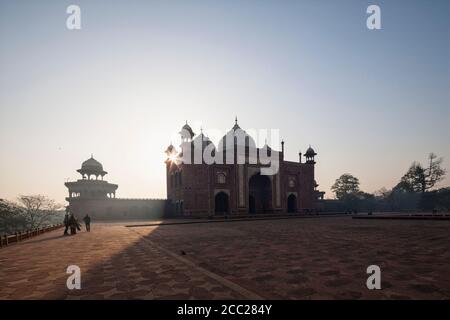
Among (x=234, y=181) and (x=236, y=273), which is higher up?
(x=234, y=181)

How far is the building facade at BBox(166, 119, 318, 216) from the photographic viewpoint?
34.0m

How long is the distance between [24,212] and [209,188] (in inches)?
1300

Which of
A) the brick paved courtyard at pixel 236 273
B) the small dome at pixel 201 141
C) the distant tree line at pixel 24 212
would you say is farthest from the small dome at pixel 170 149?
the brick paved courtyard at pixel 236 273

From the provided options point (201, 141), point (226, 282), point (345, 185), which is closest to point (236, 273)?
point (226, 282)

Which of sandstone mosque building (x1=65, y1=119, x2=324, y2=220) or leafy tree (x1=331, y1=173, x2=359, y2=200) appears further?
leafy tree (x1=331, y1=173, x2=359, y2=200)

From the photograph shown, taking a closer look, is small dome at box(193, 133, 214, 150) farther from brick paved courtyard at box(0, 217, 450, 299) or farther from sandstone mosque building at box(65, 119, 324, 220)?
brick paved courtyard at box(0, 217, 450, 299)

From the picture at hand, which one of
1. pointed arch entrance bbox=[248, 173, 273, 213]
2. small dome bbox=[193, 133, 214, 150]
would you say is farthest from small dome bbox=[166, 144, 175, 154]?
pointed arch entrance bbox=[248, 173, 273, 213]

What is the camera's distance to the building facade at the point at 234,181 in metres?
34.0

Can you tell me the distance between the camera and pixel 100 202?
3500 cm

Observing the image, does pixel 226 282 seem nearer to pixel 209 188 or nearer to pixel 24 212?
pixel 209 188

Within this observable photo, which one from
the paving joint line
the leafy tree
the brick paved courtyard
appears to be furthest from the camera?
the leafy tree

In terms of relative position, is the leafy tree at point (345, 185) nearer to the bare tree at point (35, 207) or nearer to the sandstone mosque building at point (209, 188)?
the sandstone mosque building at point (209, 188)

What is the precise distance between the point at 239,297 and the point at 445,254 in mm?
6374
